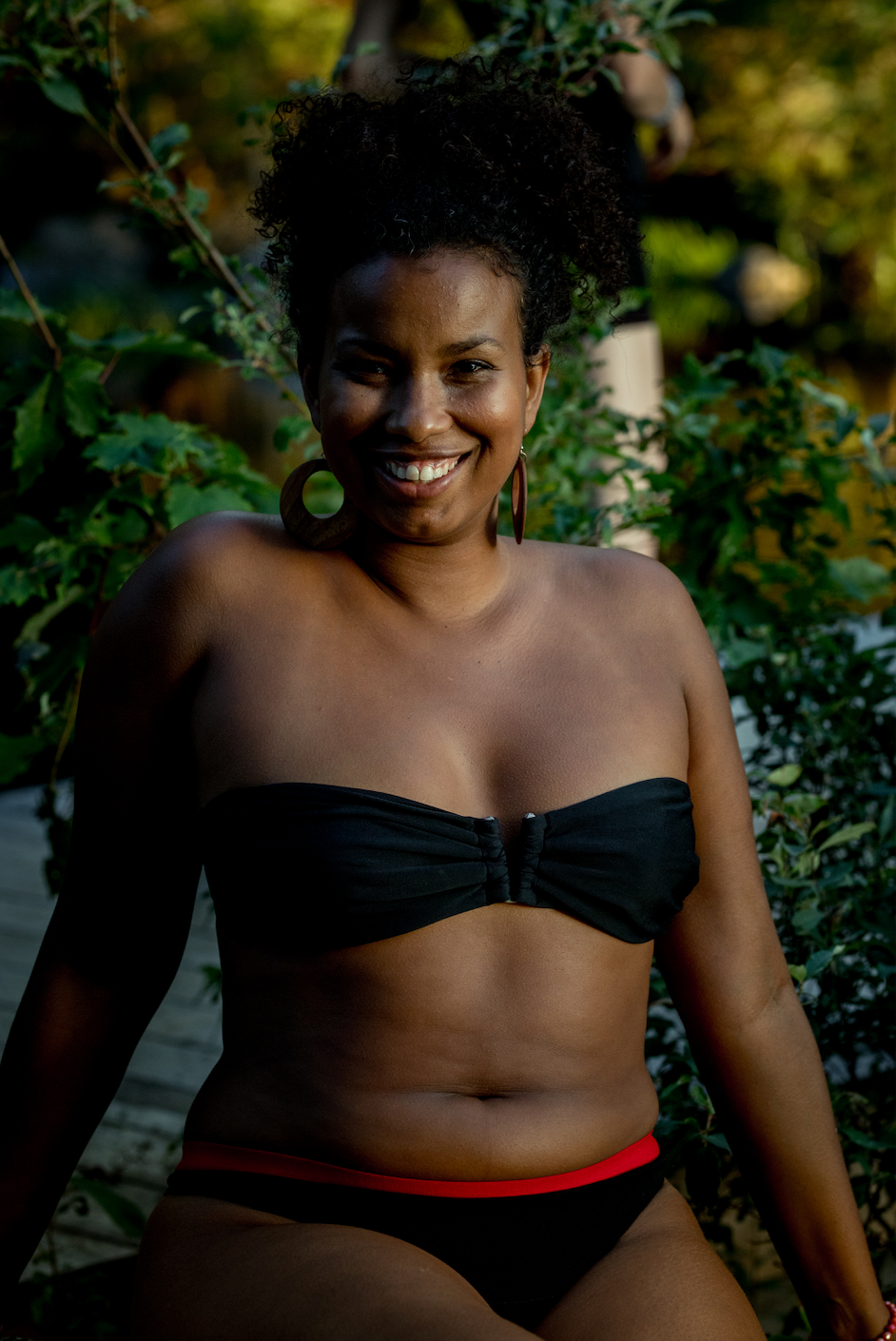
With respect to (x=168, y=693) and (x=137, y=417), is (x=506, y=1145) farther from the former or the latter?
(x=137, y=417)

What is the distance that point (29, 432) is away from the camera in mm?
2096

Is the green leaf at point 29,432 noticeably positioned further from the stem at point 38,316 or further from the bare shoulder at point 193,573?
the bare shoulder at point 193,573

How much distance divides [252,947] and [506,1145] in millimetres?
337

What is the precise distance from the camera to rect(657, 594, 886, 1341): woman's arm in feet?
5.08

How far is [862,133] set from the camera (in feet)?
45.4

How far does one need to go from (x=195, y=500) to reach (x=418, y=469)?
2.48 feet

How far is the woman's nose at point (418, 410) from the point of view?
140 cm

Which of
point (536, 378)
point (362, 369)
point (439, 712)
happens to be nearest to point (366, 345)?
point (362, 369)

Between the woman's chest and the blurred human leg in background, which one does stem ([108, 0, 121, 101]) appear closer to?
the blurred human leg in background

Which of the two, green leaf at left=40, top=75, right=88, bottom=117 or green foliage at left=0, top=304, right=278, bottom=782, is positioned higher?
green leaf at left=40, top=75, right=88, bottom=117

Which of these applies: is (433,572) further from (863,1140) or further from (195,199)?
(195,199)

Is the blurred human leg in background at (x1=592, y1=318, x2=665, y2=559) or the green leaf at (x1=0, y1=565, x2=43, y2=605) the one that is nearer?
the green leaf at (x1=0, y1=565, x2=43, y2=605)

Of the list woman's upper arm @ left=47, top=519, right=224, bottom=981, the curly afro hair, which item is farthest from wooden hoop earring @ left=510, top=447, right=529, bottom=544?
woman's upper arm @ left=47, top=519, right=224, bottom=981

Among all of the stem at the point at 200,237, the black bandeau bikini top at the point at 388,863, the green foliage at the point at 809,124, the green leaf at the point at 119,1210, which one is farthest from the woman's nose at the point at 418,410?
the green foliage at the point at 809,124
